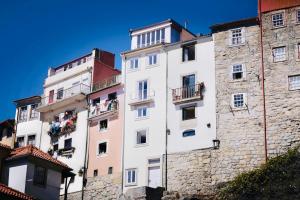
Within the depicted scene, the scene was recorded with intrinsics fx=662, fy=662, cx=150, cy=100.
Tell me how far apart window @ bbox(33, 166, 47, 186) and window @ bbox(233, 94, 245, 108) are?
19.1m

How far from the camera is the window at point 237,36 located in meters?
61.1

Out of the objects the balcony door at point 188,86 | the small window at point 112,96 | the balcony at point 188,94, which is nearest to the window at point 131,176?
the balcony at point 188,94

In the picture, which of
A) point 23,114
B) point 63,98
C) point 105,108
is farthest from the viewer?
point 23,114

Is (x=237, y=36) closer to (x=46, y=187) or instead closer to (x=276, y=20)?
(x=276, y=20)

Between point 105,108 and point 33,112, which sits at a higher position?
point 33,112

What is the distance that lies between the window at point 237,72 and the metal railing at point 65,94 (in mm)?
18962

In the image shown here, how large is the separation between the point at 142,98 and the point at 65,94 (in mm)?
13393

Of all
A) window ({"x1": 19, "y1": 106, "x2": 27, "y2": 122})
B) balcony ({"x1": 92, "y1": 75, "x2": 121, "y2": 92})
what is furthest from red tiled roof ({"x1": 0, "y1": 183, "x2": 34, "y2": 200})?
window ({"x1": 19, "y1": 106, "x2": 27, "y2": 122})

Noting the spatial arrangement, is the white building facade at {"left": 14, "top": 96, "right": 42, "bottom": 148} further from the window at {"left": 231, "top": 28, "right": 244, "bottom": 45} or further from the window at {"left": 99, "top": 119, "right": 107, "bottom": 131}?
the window at {"left": 231, "top": 28, "right": 244, "bottom": 45}

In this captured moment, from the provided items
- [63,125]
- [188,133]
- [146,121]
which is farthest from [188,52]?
[63,125]

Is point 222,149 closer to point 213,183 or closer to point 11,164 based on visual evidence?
point 213,183

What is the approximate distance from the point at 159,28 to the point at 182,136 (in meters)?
13.3

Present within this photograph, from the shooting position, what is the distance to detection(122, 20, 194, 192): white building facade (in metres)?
62.3

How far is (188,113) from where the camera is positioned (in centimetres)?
6231
